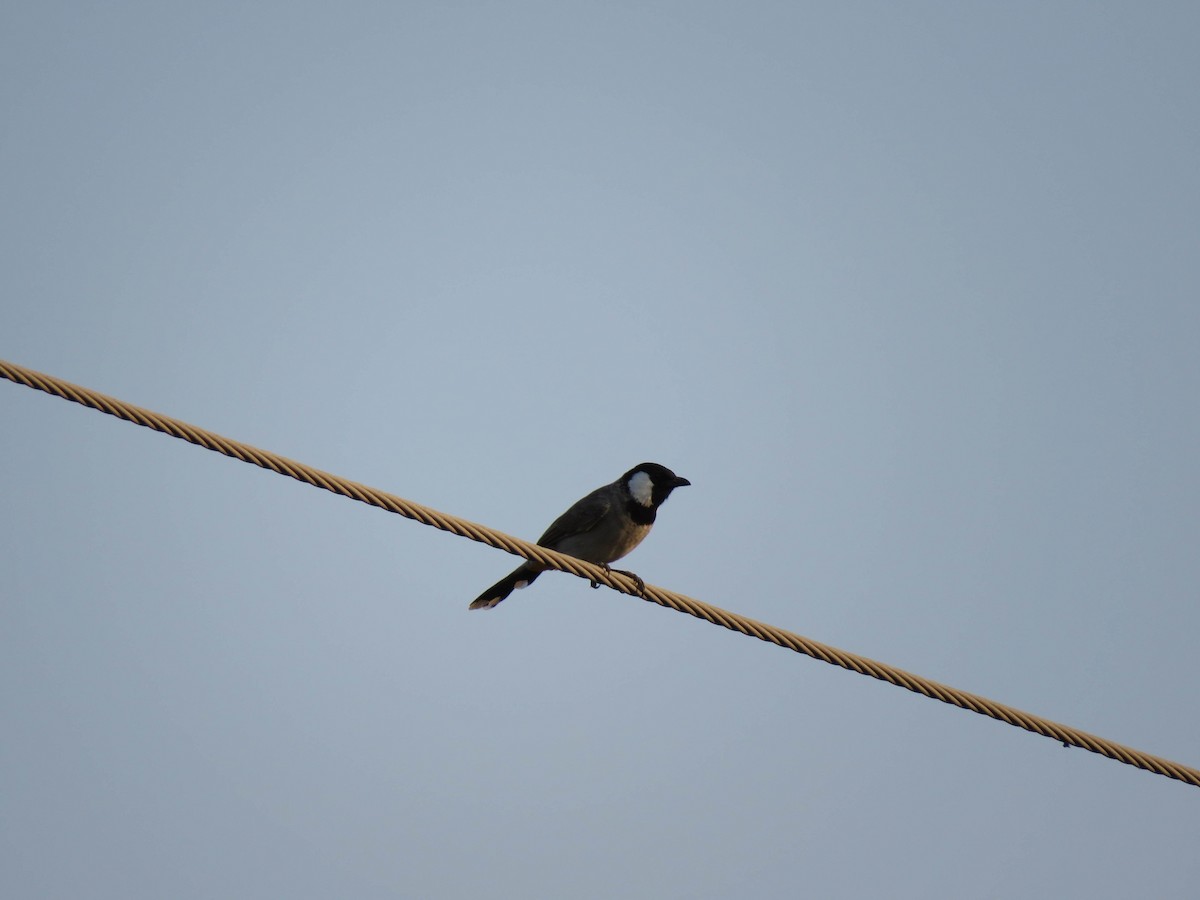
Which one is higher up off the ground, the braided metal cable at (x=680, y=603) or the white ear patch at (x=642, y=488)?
the white ear patch at (x=642, y=488)

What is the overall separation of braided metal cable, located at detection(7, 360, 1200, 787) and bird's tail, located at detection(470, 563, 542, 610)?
3.02 m

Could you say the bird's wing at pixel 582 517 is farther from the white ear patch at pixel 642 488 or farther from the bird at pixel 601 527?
the white ear patch at pixel 642 488

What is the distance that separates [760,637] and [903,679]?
580mm

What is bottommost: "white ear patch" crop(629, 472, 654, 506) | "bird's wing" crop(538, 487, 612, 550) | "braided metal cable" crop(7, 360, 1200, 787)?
"braided metal cable" crop(7, 360, 1200, 787)

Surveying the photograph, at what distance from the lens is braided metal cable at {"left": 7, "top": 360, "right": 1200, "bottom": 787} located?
13.5 feet

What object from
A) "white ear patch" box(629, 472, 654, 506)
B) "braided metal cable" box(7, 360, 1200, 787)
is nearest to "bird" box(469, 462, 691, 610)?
"white ear patch" box(629, 472, 654, 506)

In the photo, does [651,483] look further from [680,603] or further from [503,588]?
[680,603]

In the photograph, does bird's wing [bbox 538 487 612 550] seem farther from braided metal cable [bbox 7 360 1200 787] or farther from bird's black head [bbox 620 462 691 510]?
braided metal cable [bbox 7 360 1200 787]

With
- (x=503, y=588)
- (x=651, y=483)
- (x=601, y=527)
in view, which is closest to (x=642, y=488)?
(x=651, y=483)

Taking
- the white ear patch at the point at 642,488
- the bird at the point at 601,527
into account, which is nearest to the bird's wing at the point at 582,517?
the bird at the point at 601,527

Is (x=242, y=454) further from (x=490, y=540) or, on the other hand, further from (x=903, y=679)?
(x=903, y=679)

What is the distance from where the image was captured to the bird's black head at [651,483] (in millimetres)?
9172

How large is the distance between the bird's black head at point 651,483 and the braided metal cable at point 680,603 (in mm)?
3487

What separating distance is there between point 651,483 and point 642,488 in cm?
11
